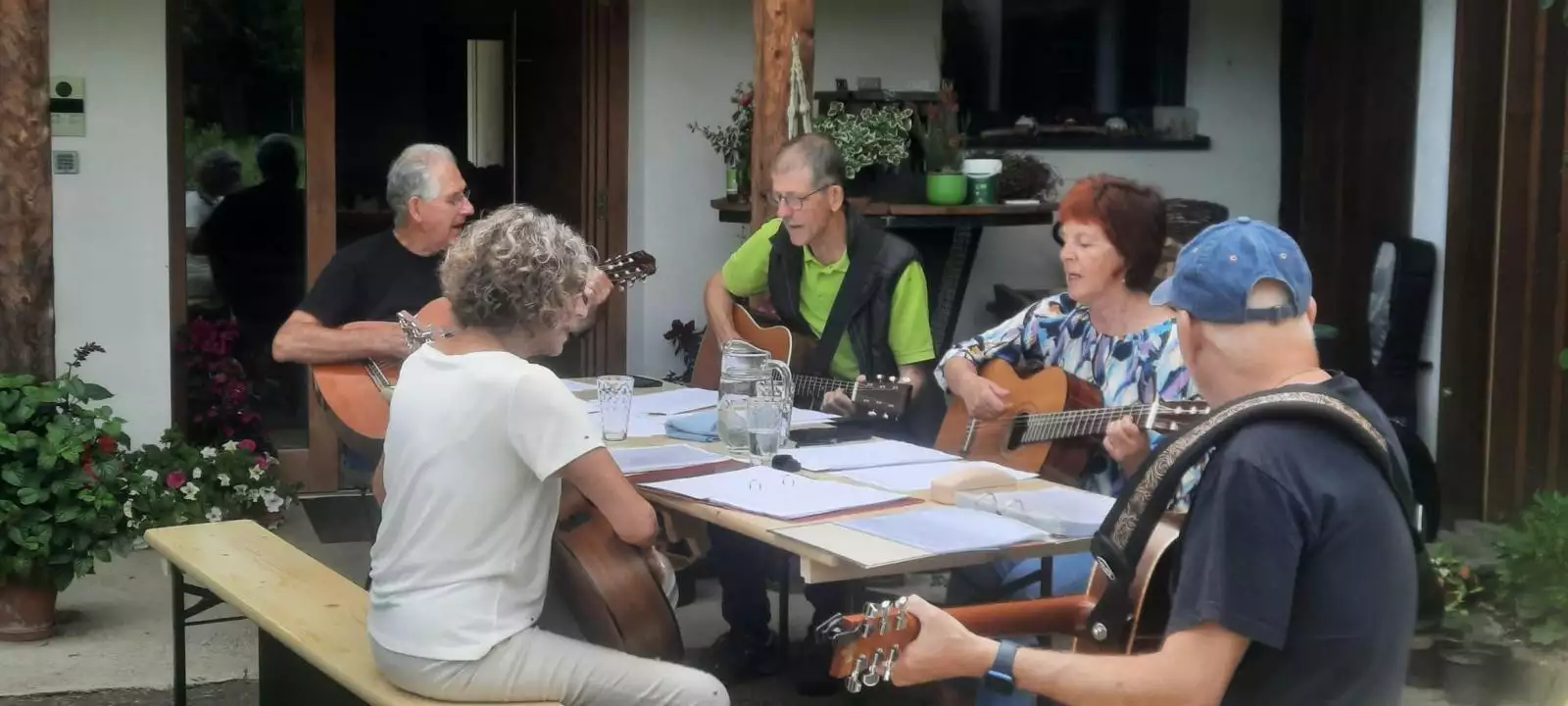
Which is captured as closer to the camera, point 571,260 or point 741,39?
point 571,260

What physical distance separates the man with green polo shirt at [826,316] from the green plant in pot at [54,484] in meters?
1.55

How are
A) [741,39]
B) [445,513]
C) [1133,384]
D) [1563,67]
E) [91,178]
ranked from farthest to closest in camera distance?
[741,39] < [91,178] < [1563,67] < [1133,384] < [445,513]

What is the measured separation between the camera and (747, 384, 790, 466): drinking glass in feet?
11.6

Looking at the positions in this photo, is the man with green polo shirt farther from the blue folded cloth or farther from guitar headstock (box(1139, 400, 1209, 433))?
guitar headstock (box(1139, 400, 1209, 433))

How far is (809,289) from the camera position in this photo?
15.5 ft

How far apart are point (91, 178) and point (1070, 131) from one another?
11.6 feet

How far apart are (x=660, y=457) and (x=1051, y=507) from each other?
88 centimetres

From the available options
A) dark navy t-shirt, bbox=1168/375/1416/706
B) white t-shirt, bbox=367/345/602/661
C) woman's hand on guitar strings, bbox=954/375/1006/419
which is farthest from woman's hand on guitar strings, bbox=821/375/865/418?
dark navy t-shirt, bbox=1168/375/1416/706

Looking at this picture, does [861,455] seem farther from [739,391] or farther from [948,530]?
[948,530]

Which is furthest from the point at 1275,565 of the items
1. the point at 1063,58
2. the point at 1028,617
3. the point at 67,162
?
the point at 1063,58

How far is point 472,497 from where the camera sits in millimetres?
2791

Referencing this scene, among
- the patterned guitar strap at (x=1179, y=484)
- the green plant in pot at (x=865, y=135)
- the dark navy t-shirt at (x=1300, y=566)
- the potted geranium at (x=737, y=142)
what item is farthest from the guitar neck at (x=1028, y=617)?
the potted geranium at (x=737, y=142)

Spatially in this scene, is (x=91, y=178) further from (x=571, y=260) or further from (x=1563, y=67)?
(x=1563, y=67)

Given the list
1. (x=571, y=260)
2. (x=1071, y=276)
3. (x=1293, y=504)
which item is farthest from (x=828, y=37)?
(x=1293, y=504)
